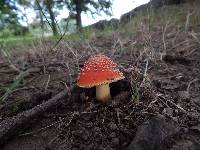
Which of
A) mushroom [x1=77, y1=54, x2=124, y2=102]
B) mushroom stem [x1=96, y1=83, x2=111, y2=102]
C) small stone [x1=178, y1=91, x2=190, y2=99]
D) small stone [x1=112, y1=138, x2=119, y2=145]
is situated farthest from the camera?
small stone [x1=178, y1=91, x2=190, y2=99]

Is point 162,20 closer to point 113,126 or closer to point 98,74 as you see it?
point 98,74

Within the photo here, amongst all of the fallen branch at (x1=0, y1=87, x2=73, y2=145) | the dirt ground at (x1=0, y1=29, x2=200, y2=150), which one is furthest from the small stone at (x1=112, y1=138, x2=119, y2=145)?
the fallen branch at (x1=0, y1=87, x2=73, y2=145)

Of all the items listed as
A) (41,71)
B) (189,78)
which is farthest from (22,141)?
(189,78)

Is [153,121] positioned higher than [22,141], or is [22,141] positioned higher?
[153,121]

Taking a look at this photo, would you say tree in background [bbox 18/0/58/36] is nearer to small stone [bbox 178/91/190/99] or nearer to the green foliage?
small stone [bbox 178/91/190/99]

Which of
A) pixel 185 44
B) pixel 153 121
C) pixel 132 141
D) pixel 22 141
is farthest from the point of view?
pixel 185 44

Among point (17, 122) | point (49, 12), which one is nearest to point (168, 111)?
point (17, 122)

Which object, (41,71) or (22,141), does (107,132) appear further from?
(41,71)

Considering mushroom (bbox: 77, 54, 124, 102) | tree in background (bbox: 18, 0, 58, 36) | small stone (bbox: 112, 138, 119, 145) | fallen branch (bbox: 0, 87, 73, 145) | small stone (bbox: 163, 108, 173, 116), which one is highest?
tree in background (bbox: 18, 0, 58, 36)

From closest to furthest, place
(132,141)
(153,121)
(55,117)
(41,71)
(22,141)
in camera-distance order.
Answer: (132,141)
(153,121)
(22,141)
(55,117)
(41,71)
